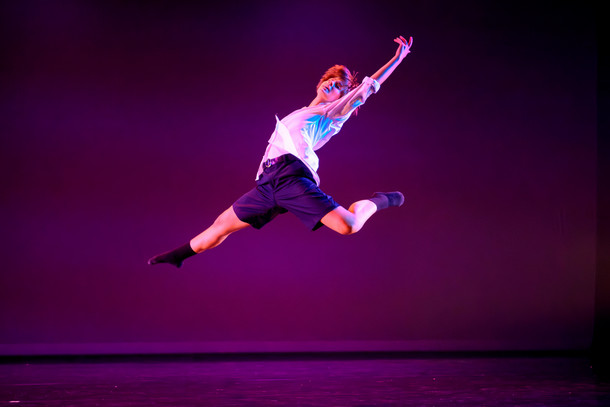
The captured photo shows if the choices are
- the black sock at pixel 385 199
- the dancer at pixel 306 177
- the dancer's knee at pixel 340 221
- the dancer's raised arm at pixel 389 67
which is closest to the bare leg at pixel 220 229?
the dancer at pixel 306 177

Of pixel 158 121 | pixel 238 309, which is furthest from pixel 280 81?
pixel 238 309

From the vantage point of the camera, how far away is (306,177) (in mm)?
2822

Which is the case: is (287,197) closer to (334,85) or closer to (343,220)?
(343,220)

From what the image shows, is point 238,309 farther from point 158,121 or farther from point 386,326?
point 158,121

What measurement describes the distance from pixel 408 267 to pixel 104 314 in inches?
93.7

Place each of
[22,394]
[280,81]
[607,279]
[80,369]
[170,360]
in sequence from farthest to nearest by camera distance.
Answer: [607,279], [280,81], [170,360], [80,369], [22,394]

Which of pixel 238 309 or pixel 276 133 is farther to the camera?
pixel 238 309

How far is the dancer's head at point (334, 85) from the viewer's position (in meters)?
3.04

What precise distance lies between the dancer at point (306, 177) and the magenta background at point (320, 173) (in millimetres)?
1307

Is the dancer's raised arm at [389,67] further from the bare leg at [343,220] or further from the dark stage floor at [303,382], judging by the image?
the dark stage floor at [303,382]

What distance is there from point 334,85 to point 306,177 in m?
0.59

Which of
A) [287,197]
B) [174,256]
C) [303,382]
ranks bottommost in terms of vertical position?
[303,382]

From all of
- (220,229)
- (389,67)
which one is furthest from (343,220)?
(389,67)

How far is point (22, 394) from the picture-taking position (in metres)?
3.10
